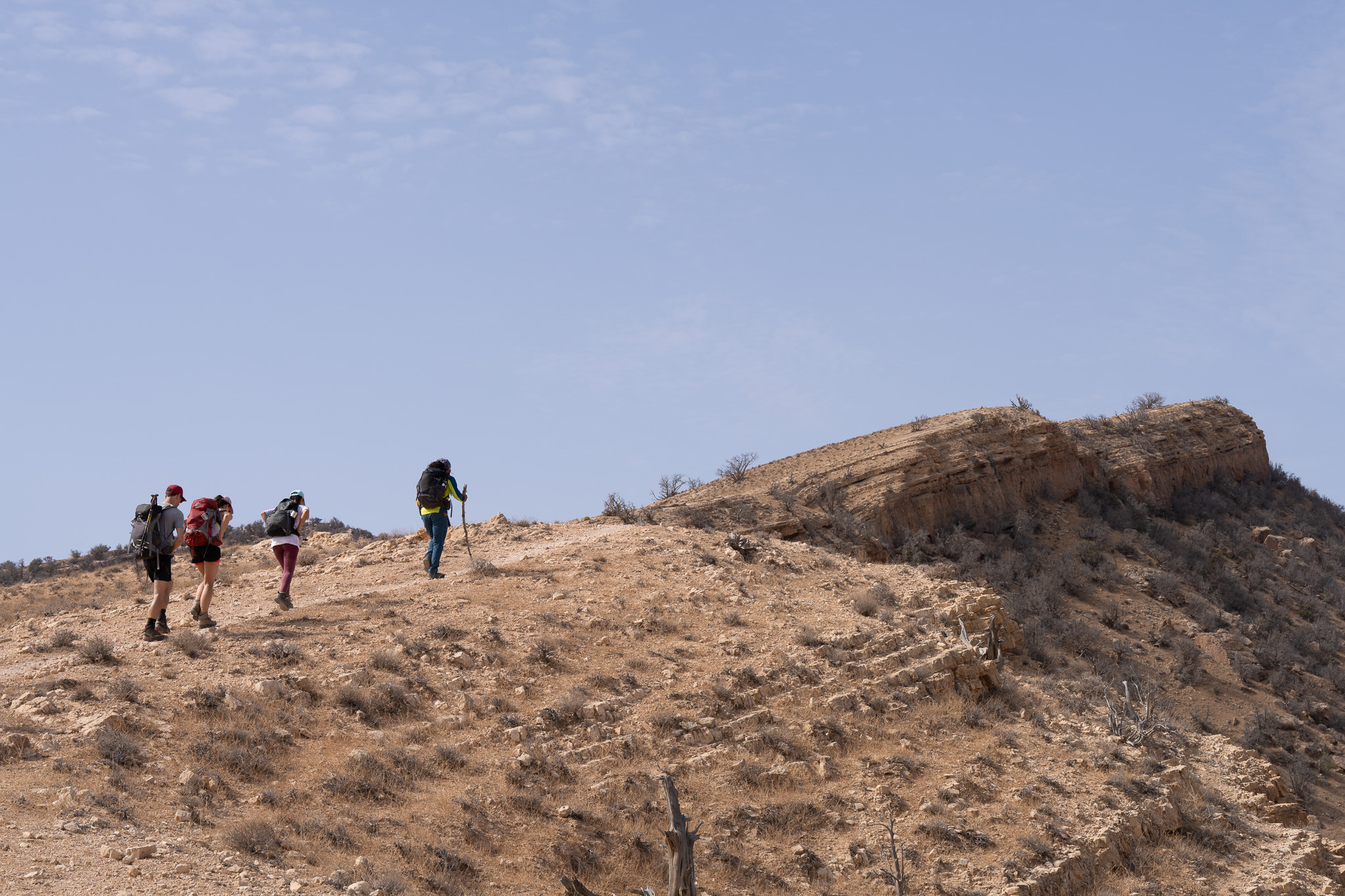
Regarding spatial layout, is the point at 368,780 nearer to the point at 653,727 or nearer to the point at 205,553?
the point at 653,727

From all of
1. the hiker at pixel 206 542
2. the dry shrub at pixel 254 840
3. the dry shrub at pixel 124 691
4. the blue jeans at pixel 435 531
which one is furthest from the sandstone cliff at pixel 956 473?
the dry shrub at pixel 254 840

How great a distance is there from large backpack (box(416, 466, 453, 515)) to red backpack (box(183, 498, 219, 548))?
3.37 metres

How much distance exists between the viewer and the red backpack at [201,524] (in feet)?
41.3

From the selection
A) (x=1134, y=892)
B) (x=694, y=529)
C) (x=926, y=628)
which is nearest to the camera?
(x=1134, y=892)

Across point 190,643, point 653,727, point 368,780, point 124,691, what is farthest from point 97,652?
point 653,727

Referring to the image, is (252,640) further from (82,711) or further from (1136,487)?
(1136,487)

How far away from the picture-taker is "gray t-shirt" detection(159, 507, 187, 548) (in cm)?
1224

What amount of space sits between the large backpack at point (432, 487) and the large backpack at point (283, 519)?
2.13m

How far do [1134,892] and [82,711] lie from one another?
1132 centimetres

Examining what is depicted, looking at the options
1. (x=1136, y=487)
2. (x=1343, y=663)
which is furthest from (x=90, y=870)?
(x=1136, y=487)

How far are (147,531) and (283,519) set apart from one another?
1.76 metres

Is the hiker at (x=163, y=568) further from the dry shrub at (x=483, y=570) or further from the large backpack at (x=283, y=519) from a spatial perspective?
the dry shrub at (x=483, y=570)

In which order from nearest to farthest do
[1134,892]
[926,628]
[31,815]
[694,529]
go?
[31,815], [1134,892], [926,628], [694,529]

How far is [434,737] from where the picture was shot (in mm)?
11008
